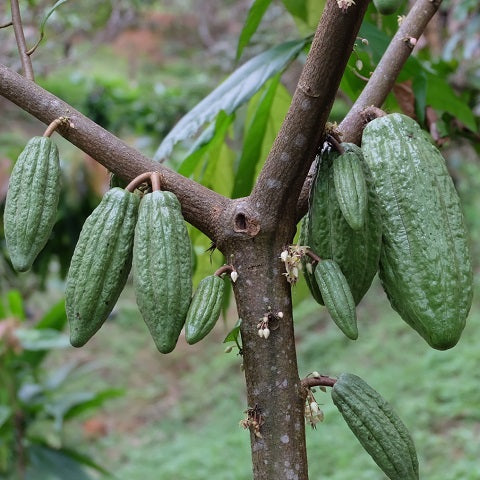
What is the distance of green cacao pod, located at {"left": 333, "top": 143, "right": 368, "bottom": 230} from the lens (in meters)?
0.68

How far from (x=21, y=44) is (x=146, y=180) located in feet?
0.90

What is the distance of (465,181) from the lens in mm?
5574

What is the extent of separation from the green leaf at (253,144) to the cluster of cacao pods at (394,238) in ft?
1.61

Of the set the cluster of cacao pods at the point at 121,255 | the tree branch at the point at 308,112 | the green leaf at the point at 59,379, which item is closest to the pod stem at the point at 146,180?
the cluster of cacao pods at the point at 121,255

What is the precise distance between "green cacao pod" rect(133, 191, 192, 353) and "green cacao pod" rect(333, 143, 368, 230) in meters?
0.16

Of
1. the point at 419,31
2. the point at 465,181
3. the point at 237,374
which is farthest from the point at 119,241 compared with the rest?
the point at 465,181

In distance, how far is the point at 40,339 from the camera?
3.12m

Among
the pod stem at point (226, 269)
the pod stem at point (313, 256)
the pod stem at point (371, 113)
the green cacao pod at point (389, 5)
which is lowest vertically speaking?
the pod stem at point (226, 269)

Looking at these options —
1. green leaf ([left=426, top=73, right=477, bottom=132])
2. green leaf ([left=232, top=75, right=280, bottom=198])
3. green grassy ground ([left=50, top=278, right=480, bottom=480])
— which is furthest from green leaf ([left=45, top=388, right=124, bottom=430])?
green leaf ([left=426, top=73, right=477, bottom=132])

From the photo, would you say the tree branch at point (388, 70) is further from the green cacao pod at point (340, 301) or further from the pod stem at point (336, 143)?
the green cacao pod at point (340, 301)

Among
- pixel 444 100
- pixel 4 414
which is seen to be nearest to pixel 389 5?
pixel 444 100

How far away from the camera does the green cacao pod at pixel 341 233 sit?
73 centimetres

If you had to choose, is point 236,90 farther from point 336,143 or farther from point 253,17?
point 336,143

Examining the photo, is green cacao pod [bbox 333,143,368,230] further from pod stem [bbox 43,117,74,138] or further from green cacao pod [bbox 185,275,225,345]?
pod stem [bbox 43,117,74,138]
